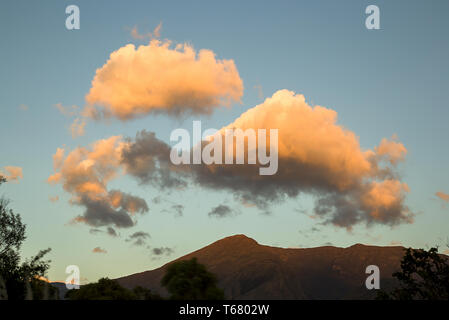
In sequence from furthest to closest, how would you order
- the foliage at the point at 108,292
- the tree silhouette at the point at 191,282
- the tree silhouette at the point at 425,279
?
the tree silhouette at the point at 425,279, the foliage at the point at 108,292, the tree silhouette at the point at 191,282

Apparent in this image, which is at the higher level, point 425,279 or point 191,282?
point 191,282

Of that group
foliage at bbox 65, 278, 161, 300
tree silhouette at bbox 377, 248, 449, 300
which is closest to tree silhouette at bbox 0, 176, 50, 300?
foliage at bbox 65, 278, 161, 300

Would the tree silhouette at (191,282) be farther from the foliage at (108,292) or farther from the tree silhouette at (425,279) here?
→ the tree silhouette at (425,279)

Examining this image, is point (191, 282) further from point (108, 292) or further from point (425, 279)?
point (425, 279)

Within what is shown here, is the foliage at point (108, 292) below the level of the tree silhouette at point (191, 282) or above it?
below

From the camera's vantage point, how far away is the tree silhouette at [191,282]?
48.5 meters

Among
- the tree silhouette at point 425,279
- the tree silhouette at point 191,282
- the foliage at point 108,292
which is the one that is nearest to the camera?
the tree silhouette at point 191,282

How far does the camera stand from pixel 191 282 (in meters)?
48.9

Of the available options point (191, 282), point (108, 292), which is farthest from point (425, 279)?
point (108, 292)

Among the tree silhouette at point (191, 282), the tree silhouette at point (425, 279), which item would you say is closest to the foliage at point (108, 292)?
the tree silhouette at point (191, 282)

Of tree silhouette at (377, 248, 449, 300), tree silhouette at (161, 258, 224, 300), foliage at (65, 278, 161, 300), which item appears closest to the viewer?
tree silhouette at (161, 258, 224, 300)

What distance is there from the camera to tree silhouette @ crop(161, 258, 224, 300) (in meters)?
48.5

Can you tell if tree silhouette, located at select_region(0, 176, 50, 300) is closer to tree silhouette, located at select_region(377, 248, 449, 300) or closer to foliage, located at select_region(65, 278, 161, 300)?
foliage, located at select_region(65, 278, 161, 300)
